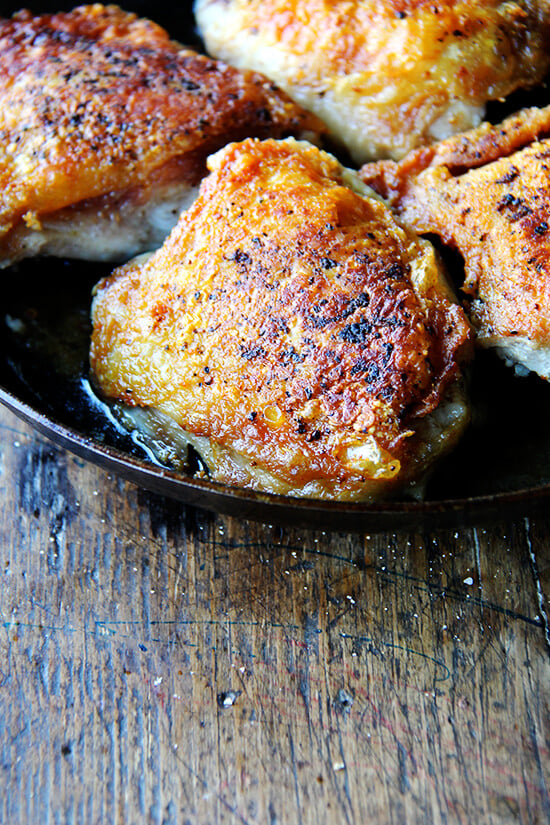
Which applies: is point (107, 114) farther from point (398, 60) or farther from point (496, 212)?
point (496, 212)

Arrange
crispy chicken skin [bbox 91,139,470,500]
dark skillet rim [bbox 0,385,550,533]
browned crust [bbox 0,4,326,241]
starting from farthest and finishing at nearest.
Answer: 1. browned crust [bbox 0,4,326,241]
2. crispy chicken skin [bbox 91,139,470,500]
3. dark skillet rim [bbox 0,385,550,533]

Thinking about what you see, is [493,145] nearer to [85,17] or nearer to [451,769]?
[85,17]

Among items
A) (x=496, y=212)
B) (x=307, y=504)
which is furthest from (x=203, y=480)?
(x=496, y=212)

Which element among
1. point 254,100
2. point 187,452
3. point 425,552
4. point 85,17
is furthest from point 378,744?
point 85,17

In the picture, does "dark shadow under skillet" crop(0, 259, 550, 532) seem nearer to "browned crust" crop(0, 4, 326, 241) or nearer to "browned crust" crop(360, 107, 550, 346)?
"browned crust" crop(360, 107, 550, 346)

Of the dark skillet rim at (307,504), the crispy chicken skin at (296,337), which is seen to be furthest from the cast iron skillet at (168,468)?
the crispy chicken skin at (296,337)

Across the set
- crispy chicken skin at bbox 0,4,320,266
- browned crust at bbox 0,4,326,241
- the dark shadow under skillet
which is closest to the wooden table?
the dark shadow under skillet
